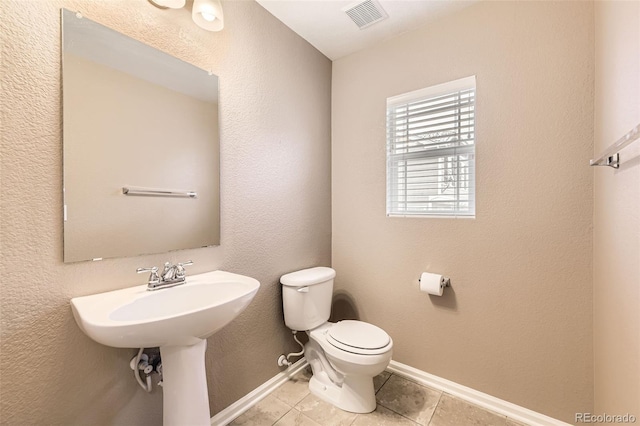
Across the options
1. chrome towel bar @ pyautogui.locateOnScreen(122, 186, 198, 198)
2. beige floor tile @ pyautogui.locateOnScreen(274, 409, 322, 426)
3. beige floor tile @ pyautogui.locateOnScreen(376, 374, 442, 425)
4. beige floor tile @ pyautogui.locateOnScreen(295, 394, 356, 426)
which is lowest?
beige floor tile @ pyautogui.locateOnScreen(376, 374, 442, 425)

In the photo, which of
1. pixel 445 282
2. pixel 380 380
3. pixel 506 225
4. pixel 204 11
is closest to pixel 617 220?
pixel 506 225

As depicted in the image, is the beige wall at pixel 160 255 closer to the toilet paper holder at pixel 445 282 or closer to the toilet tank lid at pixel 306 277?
the toilet tank lid at pixel 306 277

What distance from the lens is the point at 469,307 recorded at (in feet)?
5.46

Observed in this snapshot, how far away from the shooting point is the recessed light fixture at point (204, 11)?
121 cm

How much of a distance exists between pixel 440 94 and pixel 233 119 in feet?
4.40

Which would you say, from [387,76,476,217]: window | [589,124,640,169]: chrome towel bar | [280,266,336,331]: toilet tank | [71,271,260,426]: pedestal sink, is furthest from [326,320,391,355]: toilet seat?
[589,124,640,169]: chrome towel bar

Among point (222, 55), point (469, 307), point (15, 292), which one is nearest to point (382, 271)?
point (469, 307)

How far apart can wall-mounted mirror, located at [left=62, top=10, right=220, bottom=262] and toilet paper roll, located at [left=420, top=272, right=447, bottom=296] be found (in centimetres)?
130

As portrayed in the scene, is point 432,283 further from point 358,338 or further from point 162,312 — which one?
point 162,312

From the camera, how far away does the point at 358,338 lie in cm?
158

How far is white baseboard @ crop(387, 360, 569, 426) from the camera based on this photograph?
1469 millimetres

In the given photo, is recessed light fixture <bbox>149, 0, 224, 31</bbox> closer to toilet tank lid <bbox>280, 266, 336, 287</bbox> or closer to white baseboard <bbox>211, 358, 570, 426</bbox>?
toilet tank lid <bbox>280, 266, 336, 287</bbox>

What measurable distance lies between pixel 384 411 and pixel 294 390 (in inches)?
22.8

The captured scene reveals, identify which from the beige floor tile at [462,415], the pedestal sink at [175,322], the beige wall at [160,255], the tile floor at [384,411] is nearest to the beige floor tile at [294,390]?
the tile floor at [384,411]
